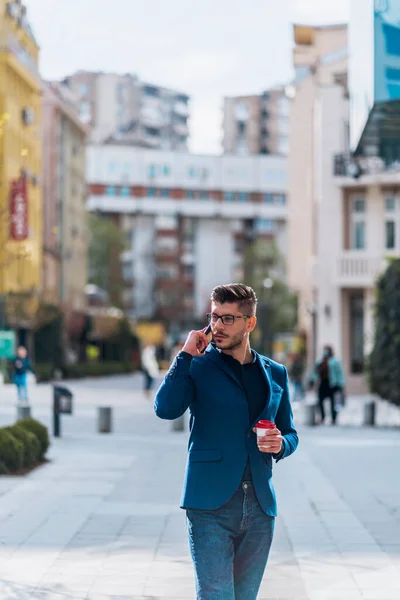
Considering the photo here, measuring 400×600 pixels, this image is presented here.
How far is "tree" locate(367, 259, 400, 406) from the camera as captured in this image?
29797mm

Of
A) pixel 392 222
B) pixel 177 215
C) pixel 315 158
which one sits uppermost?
pixel 315 158

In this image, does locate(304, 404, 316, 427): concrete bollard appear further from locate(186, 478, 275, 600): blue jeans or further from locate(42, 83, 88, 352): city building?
locate(42, 83, 88, 352): city building

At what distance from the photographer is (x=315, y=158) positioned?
186ft

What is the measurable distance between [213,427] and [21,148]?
5574 centimetres

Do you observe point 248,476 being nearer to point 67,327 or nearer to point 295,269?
point 295,269

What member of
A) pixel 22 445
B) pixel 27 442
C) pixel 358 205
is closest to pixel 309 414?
pixel 27 442

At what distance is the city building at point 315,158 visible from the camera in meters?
51.5

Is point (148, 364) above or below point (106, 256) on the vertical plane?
below

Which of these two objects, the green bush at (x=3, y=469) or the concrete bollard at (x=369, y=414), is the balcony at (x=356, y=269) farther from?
the green bush at (x=3, y=469)

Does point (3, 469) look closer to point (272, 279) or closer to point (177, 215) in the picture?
point (272, 279)

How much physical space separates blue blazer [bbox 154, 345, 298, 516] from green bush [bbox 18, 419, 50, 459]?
492 inches

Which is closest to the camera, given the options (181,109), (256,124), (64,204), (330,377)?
(330,377)

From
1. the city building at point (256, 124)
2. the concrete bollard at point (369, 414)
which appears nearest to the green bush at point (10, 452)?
the concrete bollard at point (369, 414)

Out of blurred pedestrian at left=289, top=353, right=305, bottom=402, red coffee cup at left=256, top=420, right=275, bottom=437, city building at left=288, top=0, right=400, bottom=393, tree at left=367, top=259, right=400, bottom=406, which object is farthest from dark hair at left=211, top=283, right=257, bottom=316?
city building at left=288, top=0, right=400, bottom=393
